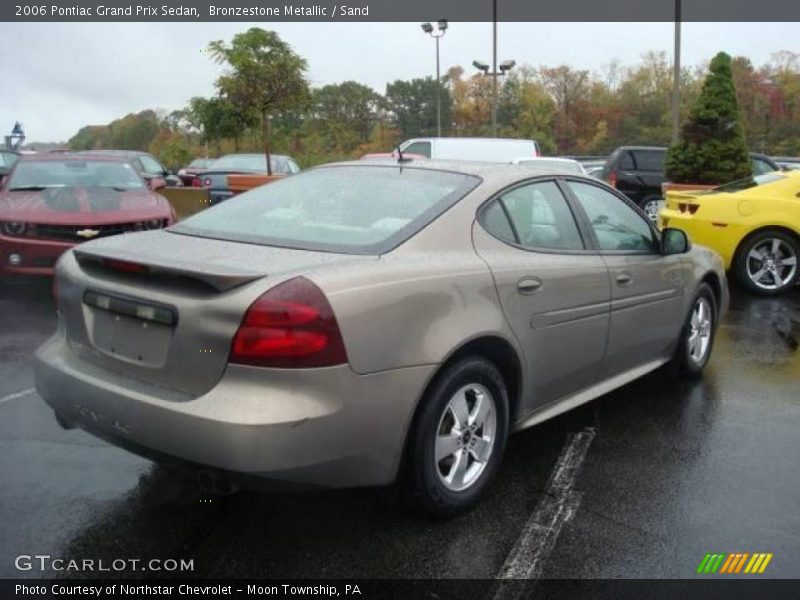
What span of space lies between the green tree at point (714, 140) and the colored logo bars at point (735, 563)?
41.2 feet

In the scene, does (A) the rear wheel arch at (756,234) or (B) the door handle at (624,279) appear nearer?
(B) the door handle at (624,279)

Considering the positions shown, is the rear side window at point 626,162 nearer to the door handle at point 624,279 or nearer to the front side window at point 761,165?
the front side window at point 761,165

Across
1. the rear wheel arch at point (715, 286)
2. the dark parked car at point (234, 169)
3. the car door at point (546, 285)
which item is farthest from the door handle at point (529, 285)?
the dark parked car at point (234, 169)

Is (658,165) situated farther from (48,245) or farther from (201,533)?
(201,533)

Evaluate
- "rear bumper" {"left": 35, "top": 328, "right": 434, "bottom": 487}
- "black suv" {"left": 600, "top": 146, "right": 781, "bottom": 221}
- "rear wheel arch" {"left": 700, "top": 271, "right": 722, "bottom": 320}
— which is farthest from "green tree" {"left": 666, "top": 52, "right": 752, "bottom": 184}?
"rear bumper" {"left": 35, "top": 328, "right": 434, "bottom": 487}

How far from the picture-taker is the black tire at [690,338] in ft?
16.4

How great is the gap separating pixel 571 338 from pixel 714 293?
227 centimetres

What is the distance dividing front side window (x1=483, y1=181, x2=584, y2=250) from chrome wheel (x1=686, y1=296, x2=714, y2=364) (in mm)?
1604

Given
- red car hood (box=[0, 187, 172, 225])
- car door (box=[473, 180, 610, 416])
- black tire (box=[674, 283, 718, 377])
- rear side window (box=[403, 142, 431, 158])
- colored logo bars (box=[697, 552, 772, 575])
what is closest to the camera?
colored logo bars (box=[697, 552, 772, 575])

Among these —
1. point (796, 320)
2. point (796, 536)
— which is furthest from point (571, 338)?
point (796, 320)

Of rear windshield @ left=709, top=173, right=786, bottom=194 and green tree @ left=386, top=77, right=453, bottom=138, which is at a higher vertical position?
green tree @ left=386, top=77, right=453, bottom=138

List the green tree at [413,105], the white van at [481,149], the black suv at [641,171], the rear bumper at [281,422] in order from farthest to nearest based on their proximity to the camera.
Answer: the green tree at [413,105] → the black suv at [641,171] → the white van at [481,149] → the rear bumper at [281,422]

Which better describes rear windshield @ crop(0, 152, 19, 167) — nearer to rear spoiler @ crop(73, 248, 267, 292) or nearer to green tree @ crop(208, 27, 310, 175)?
green tree @ crop(208, 27, 310, 175)

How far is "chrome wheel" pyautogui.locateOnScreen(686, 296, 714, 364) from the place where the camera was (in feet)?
16.8
